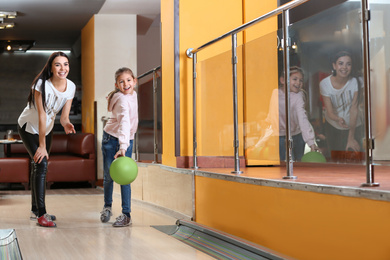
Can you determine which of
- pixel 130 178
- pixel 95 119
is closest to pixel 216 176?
pixel 130 178

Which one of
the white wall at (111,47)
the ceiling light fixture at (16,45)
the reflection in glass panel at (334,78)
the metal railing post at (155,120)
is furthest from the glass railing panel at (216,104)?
the ceiling light fixture at (16,45)

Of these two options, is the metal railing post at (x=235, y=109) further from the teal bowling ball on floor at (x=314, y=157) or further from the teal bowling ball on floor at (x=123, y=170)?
the teal bowling ball on floor at (x=314, y=157)

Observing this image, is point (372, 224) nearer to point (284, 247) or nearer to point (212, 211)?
point (284, 247)

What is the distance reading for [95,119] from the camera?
931 centimetres

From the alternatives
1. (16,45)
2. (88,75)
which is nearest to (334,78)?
A: (88,75)

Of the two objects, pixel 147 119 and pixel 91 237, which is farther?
pixel 147 119

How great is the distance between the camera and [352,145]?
2471 mm

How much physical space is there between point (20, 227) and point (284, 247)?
2.17 metres

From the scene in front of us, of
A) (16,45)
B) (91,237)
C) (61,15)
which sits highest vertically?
(61,15)

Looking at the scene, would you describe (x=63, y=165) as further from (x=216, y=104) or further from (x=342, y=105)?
(x=342, y=105)

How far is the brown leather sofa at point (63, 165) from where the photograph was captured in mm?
8430

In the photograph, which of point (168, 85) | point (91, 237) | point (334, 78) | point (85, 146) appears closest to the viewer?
point (334, 78)

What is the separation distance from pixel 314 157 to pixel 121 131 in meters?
1.65

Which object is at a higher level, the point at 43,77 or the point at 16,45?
the point at 16,45
